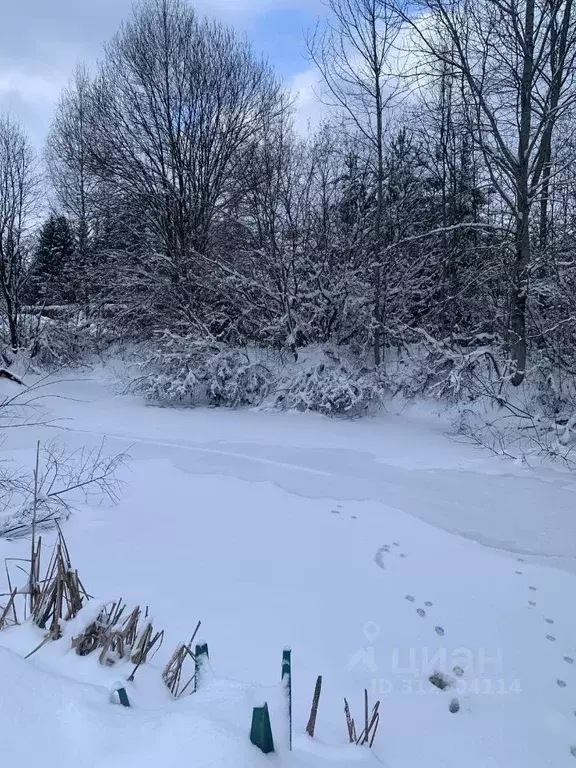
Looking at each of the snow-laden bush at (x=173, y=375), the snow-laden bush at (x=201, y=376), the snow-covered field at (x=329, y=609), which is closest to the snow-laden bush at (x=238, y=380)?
the snow-laden bush at (x=201, y=376)

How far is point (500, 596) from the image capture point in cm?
319

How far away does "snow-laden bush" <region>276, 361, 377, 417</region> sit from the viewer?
8852 mm

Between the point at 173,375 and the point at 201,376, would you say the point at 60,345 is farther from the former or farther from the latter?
the point at 201,376

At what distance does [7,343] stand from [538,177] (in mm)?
13322

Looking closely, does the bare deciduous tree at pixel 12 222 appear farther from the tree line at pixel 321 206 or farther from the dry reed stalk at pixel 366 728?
the dry reed stalk at pixel 366 728

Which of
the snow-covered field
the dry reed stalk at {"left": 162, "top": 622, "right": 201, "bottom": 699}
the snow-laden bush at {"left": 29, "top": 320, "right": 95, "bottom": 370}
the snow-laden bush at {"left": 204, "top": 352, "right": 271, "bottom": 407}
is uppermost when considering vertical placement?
the snow-laden bush at {"left": 29, "top": 320, "right": 95, "bottom": 370}

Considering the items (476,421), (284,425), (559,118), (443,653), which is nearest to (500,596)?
(443,653)

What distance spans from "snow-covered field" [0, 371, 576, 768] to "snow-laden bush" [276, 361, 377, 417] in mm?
2756

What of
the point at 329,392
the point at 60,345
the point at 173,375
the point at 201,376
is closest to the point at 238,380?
the point at 201,376

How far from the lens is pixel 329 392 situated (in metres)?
8.92

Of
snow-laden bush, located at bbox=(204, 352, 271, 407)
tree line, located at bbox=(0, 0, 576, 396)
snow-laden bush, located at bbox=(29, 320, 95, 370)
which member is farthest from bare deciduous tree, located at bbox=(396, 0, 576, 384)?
snow-laden bush, located at bbox=(29, 320, 95, 370)

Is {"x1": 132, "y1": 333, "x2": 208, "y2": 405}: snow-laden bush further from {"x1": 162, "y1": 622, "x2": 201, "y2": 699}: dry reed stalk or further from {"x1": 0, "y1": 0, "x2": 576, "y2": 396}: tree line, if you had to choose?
{"x1": 162, "y1": 622, "x2": 201, "y2": 699}: dry reed stalk

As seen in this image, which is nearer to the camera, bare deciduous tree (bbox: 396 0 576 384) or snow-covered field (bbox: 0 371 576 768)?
snow-covered field (bbox: 0 371 576 768)

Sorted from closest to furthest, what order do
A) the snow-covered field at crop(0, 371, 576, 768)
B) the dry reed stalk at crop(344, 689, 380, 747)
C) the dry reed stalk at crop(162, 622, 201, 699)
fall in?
the snow-covered field at crop(0, 371, 576, 768), the dry reed stalk at crop(162, 622, 201, 699), the dry reed stalk at crop(344, 689, 380, 747)
